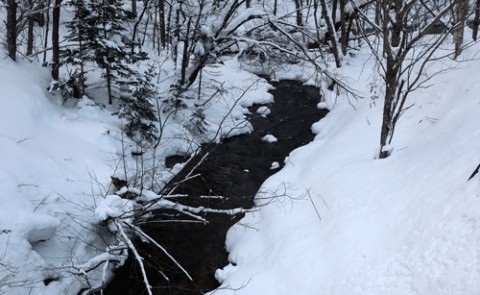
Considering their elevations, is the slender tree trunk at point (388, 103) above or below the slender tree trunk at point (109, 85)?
above

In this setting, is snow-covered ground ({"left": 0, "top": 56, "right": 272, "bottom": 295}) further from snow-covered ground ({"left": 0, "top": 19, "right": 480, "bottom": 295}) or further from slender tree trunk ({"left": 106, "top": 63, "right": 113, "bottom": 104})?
slender tree trunk ({"left": 106, "top": 63, "right": 113, "bottom": 104})

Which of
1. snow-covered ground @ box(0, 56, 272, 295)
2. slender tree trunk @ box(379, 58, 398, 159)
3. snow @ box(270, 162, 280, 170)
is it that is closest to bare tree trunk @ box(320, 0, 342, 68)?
snow @ box(270, 162, 280, 170)

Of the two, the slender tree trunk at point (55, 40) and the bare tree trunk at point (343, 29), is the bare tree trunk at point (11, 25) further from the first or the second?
the bare tree trunk at point (343, 29)

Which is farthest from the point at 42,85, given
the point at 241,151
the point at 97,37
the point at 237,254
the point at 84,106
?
the point at 237,254

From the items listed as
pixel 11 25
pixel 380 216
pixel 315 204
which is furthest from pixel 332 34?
pixel 380 216

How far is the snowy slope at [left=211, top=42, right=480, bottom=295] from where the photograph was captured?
439cm

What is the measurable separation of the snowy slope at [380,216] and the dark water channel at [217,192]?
458 mm

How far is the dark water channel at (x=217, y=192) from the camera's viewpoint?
684cm

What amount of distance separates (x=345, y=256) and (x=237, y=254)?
2382 mm

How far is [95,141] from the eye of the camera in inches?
386

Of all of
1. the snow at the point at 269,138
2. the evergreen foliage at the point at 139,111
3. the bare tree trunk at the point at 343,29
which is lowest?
the snow at the point at 269,138

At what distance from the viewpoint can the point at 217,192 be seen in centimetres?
962

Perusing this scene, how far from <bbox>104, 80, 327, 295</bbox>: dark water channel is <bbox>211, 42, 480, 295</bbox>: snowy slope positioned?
1.50 ft

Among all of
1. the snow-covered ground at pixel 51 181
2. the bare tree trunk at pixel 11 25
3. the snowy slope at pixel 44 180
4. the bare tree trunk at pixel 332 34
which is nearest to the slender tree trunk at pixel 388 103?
the snow-covered ground at pixel 51 181
